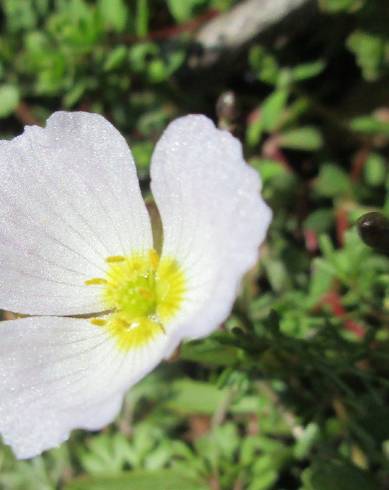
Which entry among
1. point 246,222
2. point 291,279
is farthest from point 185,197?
point 291,279

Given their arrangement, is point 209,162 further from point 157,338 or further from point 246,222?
point 157,338

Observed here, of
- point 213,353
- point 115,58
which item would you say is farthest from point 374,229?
point 115,58

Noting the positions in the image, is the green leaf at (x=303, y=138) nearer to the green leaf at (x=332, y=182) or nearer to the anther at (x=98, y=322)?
the green leaf at (x=332, y=182)

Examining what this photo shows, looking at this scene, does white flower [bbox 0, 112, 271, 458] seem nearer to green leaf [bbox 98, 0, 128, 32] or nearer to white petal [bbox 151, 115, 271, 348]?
white petal [bbox 151, 115, 271, 348]

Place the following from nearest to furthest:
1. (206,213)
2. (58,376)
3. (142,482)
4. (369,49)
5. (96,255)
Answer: (206,213) → (58,376) → (96,255) → (142,482) → (369,49)

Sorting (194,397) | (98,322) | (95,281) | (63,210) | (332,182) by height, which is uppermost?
(63,210)

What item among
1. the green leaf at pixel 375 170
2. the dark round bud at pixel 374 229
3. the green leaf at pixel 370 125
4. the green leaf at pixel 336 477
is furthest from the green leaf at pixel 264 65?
the green leaf at pixel 336 477

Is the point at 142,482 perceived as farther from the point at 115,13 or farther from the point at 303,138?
the point at 115,13
